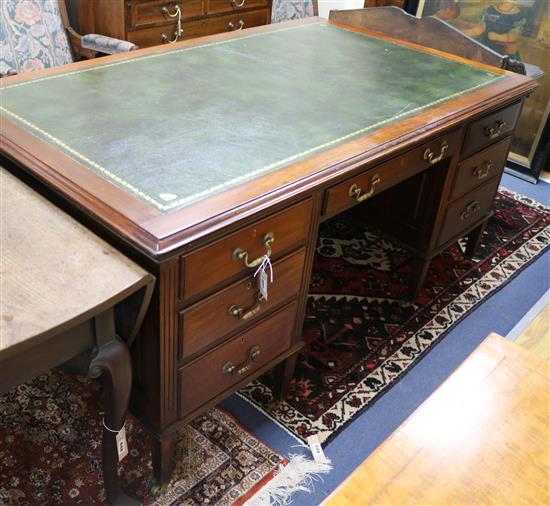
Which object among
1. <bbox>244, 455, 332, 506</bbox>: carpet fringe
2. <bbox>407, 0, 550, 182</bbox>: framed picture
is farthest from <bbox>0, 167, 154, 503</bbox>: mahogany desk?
<bbox>407, 0, 550, 182</bbox>: framed picture

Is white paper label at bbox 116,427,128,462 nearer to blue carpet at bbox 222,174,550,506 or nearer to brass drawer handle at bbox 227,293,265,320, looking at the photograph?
brass drawer handle at bbox 227,293,265,320

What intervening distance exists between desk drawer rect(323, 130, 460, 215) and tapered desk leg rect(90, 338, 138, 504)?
1.91ft

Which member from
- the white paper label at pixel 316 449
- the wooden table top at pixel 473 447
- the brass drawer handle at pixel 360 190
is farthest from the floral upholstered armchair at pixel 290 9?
the wooden table top at pixel 473 447

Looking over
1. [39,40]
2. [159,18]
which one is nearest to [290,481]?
[39,40]

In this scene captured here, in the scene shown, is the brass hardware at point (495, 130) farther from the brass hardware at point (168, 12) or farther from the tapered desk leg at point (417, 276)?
the brass hardware at point (168, 12)

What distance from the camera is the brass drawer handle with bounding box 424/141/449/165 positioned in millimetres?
1754

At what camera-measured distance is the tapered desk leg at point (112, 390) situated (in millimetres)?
1154

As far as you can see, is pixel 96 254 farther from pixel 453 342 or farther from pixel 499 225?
pixel 499 225

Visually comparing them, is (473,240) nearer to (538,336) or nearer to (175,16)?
(538,336)

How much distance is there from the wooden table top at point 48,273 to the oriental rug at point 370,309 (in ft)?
2.88

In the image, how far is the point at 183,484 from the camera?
5.20 feet

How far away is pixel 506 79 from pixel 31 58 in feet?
5.46

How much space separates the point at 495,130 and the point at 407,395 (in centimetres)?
88

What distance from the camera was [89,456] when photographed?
1625 mm
